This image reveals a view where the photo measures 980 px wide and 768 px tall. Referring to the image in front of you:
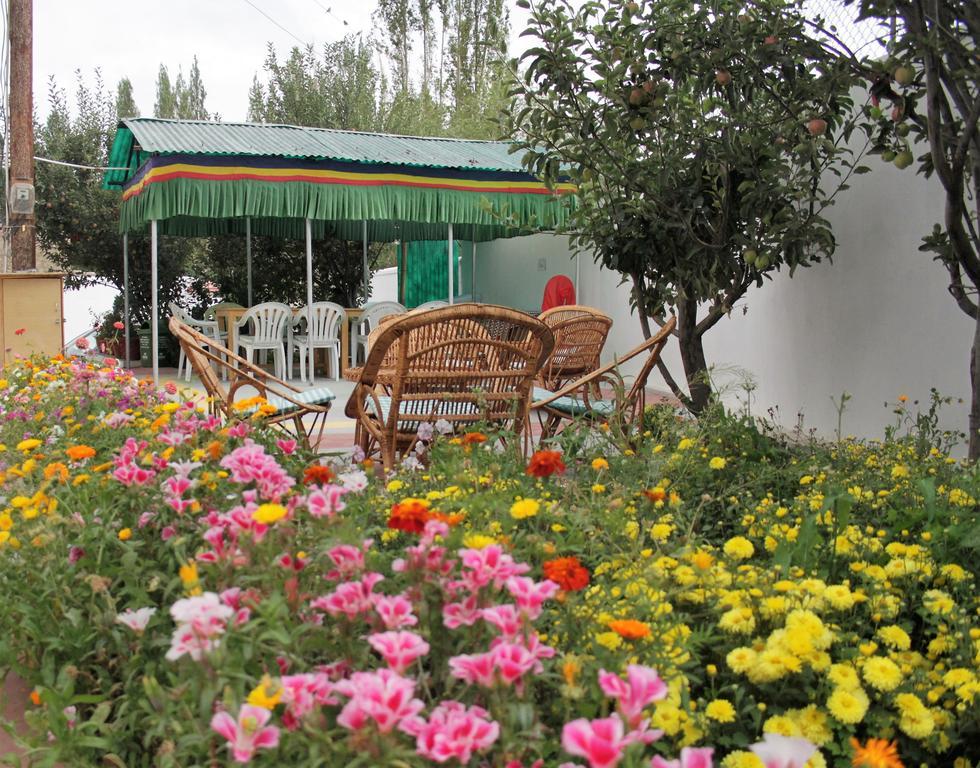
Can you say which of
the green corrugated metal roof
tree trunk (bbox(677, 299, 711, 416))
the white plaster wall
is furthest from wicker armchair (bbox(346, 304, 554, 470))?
the green corrugated metal roof

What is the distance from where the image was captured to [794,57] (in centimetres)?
379

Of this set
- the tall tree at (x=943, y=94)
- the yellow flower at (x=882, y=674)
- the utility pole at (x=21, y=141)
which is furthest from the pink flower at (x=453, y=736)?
the utility pole at (x=21, y=141)

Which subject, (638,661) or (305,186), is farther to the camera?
(305,186)

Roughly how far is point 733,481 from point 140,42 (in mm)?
27482

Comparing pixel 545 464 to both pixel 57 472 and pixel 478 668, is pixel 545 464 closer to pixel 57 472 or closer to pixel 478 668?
pixel 478 668

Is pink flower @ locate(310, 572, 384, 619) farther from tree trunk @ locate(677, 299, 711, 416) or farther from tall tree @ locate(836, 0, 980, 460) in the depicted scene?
tree trunk @ locate(677, 299, 711, 416)

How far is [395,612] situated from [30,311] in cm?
781

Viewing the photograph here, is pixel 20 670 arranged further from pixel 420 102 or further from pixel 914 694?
pixel 420 102

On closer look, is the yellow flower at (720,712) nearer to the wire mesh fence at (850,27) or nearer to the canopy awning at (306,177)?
the wire mesh fence at (850,27)

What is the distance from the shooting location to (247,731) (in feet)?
2.80

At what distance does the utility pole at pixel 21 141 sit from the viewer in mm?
8570

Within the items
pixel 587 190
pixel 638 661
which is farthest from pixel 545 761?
pixel 587 190

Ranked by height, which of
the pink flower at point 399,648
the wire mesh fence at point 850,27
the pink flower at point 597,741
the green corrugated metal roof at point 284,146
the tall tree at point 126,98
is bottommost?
the pink flower at point 597,741

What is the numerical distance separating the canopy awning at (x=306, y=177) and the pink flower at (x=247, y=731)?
24.2ft
